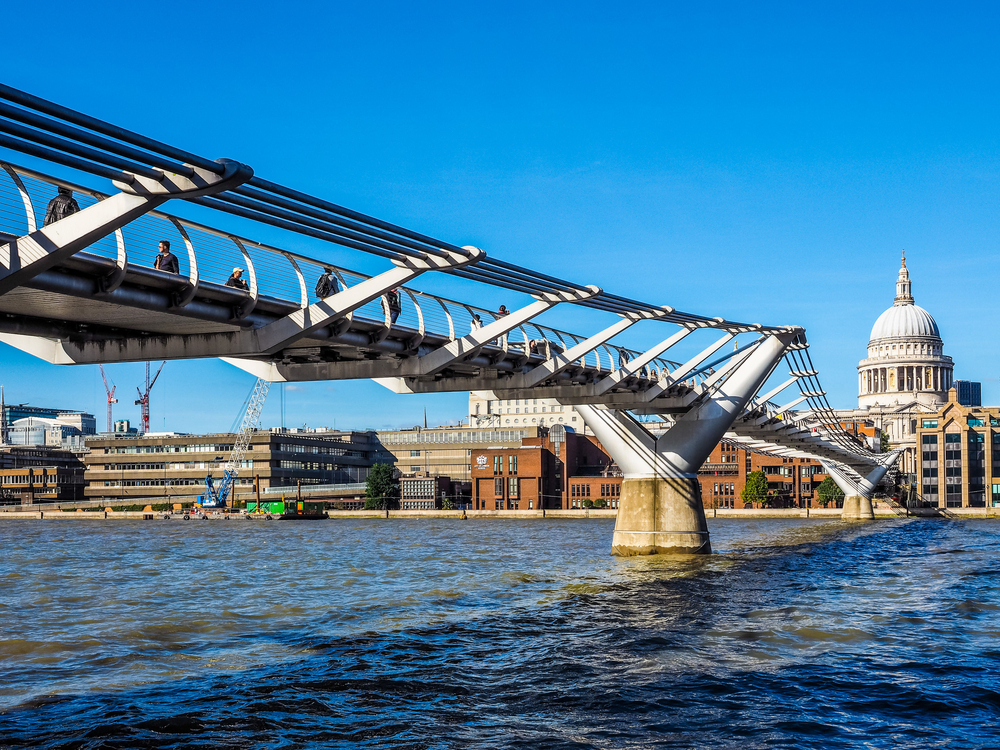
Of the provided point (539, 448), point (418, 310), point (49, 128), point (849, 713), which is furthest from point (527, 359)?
point (539, 448)

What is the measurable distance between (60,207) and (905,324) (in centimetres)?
18490

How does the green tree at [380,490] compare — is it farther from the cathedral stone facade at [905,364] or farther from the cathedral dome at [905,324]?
the cathedral dome at [905,324]

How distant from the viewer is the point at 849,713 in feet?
46.4

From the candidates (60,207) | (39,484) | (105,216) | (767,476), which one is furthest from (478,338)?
(39,484)

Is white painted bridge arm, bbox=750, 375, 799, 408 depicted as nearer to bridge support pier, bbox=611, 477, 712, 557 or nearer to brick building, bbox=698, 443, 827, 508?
bridge support pier, bbox=611, 477, 712, 557

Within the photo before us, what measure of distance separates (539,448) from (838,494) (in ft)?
112

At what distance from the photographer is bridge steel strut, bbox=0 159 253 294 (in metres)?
13.1

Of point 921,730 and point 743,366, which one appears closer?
point 921,730

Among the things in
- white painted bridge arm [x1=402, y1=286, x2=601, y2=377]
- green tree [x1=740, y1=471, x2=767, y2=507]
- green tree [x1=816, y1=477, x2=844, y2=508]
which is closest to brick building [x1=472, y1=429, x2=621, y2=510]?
green tree [x1=740, y1=471, x2=767, y2=507]

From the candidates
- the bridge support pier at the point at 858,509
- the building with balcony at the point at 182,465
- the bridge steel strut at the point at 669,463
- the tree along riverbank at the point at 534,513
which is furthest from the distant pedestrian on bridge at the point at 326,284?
the building with balcony at the point at 182,465

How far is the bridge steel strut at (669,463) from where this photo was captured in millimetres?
40688

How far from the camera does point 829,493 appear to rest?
4624 inches

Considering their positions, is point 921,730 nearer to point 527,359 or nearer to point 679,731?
point 679,731

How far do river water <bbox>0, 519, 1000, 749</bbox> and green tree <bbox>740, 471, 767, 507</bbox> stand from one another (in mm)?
80923
